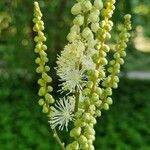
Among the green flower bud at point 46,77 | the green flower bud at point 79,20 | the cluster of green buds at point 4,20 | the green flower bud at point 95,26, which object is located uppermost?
the cluster of green buds at point 4,20

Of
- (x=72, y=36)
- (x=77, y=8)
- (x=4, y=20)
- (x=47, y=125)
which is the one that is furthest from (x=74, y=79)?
(x=4, y=20)

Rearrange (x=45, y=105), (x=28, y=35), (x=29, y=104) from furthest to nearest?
(x=28, y=35)
(x=29, y=104)
(x=45, y=105)

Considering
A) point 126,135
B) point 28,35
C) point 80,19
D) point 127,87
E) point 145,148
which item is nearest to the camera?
point 80,19

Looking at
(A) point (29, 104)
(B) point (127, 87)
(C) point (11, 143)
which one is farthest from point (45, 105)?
(B) point (127, 87)

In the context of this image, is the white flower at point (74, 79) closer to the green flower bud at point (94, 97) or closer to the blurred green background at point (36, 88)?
the green flower bud at point (94, 97)

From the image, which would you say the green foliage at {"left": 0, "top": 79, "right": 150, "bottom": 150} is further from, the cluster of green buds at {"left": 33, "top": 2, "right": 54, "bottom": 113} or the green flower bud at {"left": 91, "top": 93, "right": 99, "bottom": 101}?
the green flower bud at {"left": 91, "top": 93, "right": 99, "bottom": 101}

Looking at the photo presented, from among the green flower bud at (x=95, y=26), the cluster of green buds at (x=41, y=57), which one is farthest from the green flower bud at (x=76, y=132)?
the green flower bud at (x=95, y=26)

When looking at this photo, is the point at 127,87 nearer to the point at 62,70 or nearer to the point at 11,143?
the point at 11,143

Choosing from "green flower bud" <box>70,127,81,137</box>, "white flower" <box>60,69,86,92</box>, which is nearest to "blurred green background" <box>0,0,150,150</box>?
"white flower" <box>60,69,86,92</box>

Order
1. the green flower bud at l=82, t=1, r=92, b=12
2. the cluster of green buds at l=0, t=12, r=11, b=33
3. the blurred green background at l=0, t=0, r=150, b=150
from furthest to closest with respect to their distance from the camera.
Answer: the cluster of green buds at l=0, t=12, r=11, b=33
the blurred green background at l=0, t=0, r=150, b=150
the green flower bud at l=82, t=1, r=92, b=12
